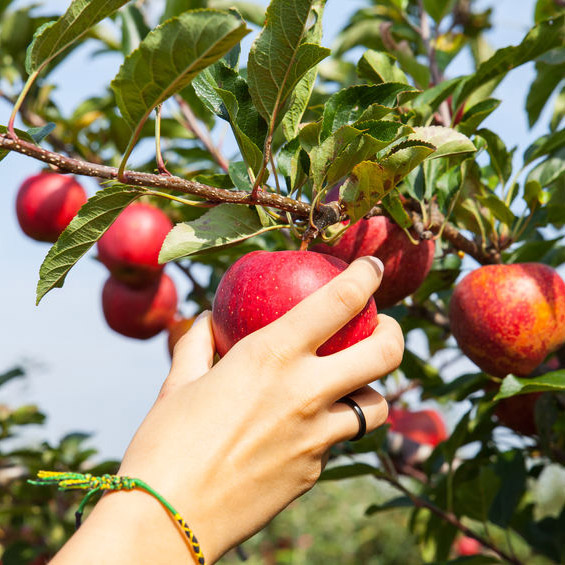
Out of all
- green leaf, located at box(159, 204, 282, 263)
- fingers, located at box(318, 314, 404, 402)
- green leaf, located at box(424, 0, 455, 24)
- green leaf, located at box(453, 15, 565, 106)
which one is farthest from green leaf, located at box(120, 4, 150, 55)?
fingers, located at box(318, 314, 404, 402)

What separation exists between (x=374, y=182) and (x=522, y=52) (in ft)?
1.85

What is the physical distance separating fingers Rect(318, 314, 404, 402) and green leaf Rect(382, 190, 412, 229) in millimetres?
264

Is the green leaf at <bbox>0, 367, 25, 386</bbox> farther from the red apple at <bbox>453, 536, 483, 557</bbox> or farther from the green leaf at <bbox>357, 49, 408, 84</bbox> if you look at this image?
the red apple at <bbox>453, 536, 483, 557</bbox>

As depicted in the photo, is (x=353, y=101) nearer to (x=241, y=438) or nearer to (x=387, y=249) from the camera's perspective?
(x=387, y=249)

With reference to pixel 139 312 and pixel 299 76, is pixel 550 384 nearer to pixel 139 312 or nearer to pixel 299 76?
pixel 299 76

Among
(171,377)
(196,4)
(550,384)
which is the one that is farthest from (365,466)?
(196,4)

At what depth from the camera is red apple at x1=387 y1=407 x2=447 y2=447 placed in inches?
92.7

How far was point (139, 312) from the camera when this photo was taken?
2.36m

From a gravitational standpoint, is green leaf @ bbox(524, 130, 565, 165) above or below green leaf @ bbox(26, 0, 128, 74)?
below

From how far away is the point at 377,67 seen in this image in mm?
1215

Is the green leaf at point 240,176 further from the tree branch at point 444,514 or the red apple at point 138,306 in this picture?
the red apple at point 138,306

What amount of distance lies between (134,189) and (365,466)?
3.29 feet

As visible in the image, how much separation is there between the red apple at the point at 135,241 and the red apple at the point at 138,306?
0.37 ft

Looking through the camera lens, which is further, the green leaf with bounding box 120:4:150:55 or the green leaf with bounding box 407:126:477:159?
the green leaf with bounding box 120:4:150:55
